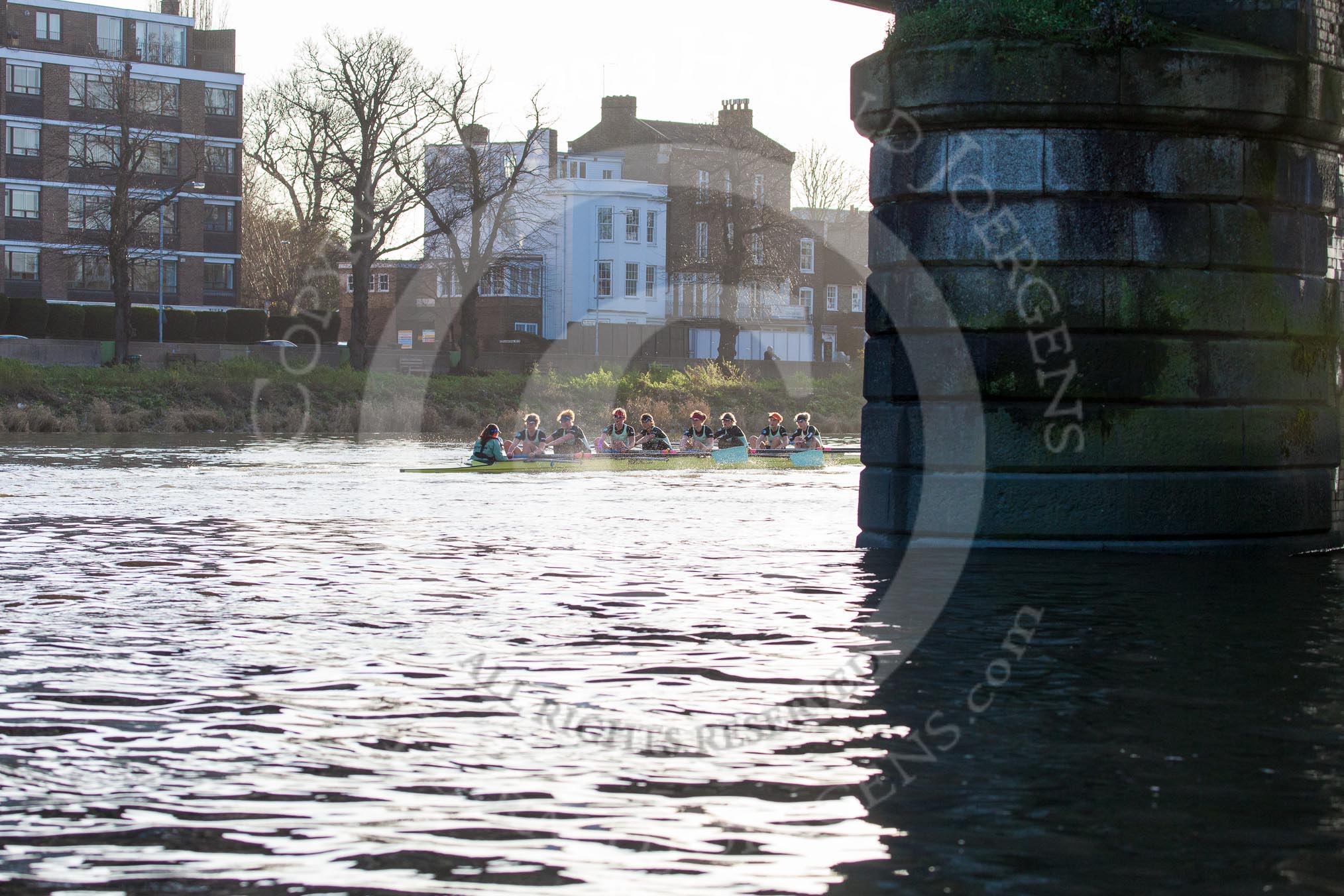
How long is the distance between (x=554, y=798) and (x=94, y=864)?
1451 millimetres

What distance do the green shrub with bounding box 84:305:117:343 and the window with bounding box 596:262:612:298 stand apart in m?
25.6

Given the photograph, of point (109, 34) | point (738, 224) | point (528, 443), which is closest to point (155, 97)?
point (109, 34)

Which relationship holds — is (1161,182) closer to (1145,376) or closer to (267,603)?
(1145,376)

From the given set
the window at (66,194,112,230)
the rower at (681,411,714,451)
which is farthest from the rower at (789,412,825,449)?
the window at (66,194,112,230)

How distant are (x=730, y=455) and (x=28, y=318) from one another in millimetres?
41145

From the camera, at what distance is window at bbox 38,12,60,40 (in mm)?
77062

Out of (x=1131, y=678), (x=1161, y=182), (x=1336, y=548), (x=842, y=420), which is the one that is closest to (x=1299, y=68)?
(x=1161, y=182)

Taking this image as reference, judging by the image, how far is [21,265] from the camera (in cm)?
7488

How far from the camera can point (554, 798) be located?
18.3ft

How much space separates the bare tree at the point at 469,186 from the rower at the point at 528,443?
29697 mm

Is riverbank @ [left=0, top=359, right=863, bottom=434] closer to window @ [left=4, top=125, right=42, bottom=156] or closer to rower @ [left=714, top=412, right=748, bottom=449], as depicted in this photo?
rower @ [left=714, top=412, right=748, bottom=449]

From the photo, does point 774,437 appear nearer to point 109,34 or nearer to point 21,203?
point 21,203

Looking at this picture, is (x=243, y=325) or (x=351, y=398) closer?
(x=351, y=398)

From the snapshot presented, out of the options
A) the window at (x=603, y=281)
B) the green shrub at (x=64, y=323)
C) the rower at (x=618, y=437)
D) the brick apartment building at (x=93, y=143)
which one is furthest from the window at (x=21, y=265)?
the rower at (x=618, y=437)
